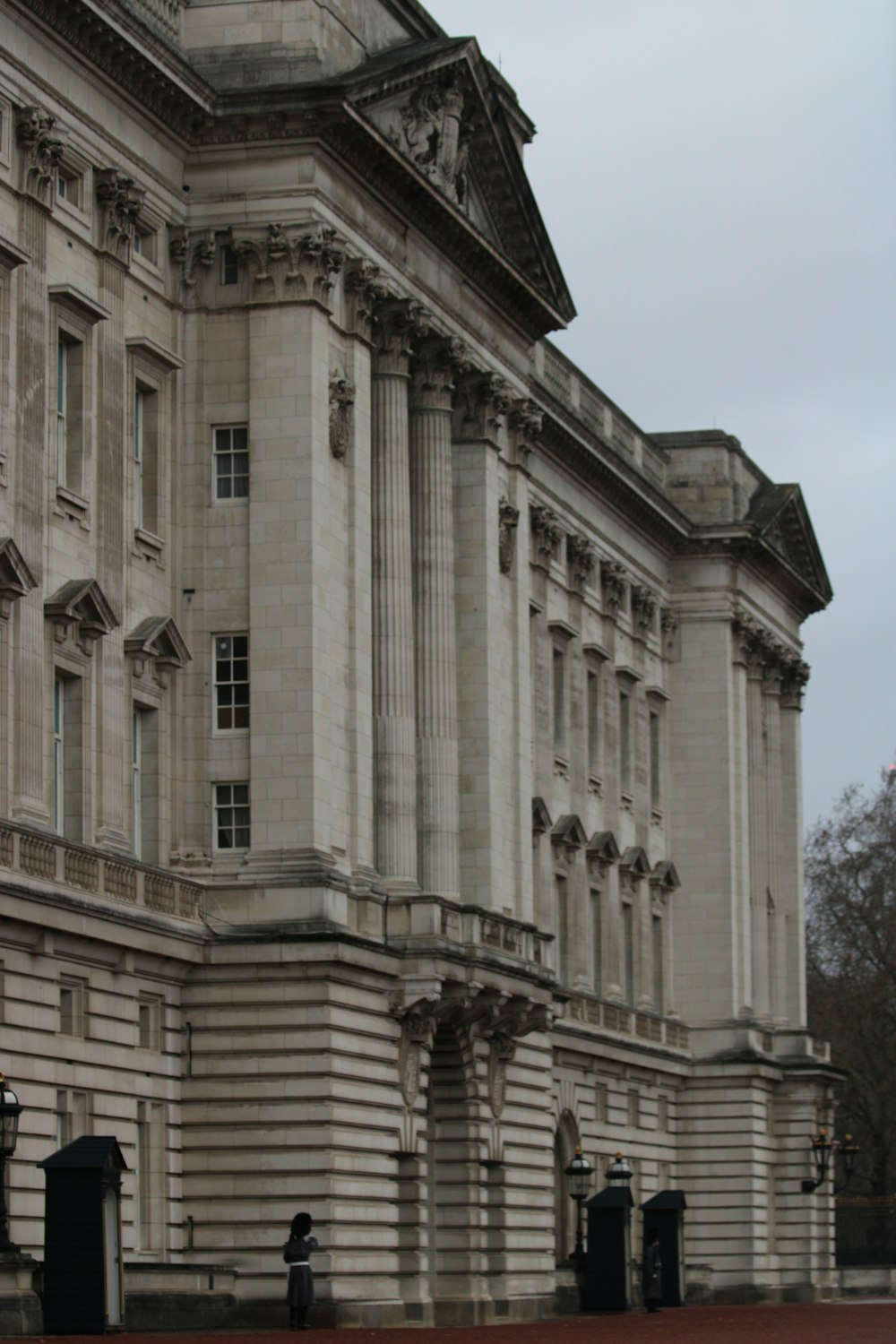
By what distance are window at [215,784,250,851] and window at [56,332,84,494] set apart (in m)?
6.41

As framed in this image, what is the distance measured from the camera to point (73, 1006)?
51.1 m

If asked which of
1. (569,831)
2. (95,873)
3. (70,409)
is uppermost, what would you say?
(70,409)

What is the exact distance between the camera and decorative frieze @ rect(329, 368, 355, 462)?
58281mm

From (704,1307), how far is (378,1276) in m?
30.7

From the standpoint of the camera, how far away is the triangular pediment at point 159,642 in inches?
2153

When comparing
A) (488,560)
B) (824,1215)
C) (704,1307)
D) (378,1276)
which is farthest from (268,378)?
(824,1215)

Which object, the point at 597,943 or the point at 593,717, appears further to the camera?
the point at 593,717

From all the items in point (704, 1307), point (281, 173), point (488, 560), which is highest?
point (281, 173)

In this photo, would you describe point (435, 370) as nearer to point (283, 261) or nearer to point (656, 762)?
point (283, 261)

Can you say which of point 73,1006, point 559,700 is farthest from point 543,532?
point 73,1006

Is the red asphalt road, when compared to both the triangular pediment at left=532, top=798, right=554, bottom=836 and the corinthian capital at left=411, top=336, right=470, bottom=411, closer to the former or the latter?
the triangular pediment at left=532, top=798, right=554, bottom=836

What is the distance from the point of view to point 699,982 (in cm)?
9462

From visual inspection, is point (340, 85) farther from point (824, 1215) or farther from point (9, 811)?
point (824, 1215)

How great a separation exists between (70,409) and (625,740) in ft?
131
